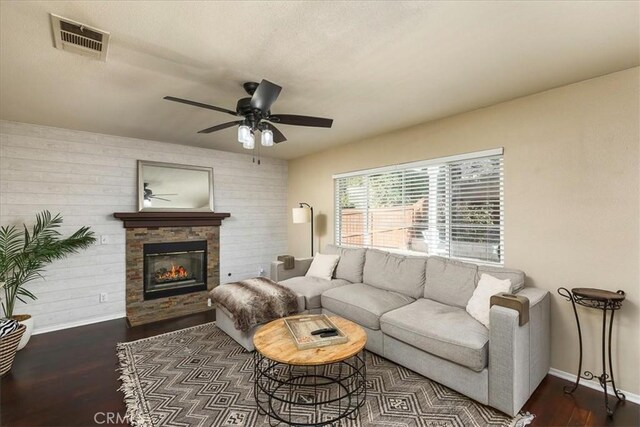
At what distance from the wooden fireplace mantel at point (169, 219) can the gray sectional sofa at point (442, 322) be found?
1.90m

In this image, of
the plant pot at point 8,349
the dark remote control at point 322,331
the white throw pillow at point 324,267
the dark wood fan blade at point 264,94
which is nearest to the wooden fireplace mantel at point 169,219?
the plant pot at point 8,349

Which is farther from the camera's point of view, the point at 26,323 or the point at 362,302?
the point at 26,323

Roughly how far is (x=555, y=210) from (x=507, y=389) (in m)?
1.60

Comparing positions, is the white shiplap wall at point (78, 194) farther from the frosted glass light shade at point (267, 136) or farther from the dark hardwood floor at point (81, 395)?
the frosted glass light shade at point (267, 136)

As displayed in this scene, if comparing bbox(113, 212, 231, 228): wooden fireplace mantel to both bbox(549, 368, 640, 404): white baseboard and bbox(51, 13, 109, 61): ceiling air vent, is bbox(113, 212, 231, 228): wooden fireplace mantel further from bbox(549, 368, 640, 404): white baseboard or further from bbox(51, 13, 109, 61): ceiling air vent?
bbox(549, 368, 640, 404): white baseboard

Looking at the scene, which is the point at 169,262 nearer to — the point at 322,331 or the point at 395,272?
the point at 322,331

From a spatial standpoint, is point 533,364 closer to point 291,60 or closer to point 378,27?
point 378,27

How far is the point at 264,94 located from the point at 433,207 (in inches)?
95.8

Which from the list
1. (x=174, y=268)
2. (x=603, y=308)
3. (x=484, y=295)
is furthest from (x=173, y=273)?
(x=603, y=308)

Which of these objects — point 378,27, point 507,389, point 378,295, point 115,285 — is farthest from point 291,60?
point 115,285

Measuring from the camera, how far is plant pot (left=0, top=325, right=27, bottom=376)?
2502mm

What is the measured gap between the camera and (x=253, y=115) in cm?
230

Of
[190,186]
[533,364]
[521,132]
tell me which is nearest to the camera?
[533,364]

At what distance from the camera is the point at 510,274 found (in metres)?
2.62
